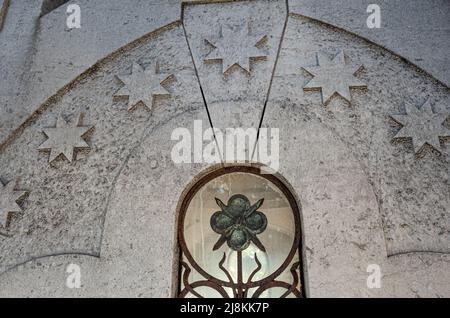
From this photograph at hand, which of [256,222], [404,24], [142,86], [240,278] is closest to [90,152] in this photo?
[142,86]

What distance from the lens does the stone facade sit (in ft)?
10.1

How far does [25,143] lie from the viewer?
369cm

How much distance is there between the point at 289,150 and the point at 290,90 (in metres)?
0.50

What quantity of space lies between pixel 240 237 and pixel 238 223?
10 cm

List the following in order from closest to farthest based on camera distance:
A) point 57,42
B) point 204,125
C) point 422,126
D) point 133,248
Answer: point 133,248 < point 422,126 < point 204,125 < point 57,42

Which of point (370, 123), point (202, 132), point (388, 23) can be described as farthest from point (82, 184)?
point (388, 23)

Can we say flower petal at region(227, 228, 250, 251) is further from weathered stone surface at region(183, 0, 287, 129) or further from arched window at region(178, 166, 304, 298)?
weathered stone surface at region(183, 0, 287, 129)

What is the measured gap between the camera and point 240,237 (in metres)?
3.31

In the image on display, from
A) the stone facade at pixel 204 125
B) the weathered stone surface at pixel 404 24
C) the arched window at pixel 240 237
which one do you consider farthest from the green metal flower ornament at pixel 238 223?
the weathered stone surface at pixel 404 24

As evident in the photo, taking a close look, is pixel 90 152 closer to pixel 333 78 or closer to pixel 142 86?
pixel 142 86

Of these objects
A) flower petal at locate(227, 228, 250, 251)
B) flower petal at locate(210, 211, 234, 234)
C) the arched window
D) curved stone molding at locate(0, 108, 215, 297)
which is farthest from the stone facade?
flower petal at locate(227, 228, 250, 251)

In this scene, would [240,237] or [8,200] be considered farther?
[8,200]

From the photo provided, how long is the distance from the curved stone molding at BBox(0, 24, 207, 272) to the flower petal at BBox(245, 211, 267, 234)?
790 millimetres

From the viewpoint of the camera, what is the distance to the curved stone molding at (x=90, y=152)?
3.31 m
